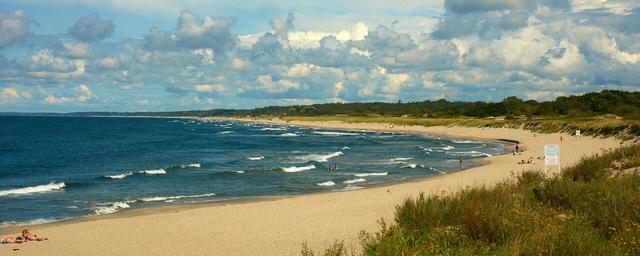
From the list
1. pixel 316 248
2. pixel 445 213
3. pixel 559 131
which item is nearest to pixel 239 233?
pixel 316 248

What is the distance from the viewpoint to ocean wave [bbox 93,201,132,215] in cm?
2308

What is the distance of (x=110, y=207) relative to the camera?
24.2 meters

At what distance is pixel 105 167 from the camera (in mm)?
44031

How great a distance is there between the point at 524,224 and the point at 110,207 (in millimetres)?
20129

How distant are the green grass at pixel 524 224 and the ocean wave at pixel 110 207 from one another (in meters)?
15.3

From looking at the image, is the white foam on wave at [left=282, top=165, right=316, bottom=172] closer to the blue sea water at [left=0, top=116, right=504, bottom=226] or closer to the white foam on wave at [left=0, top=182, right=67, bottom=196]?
the blue sea water at [left=0, top=116, right=504, bottom=226]

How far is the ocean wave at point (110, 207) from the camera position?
23078 millimetres

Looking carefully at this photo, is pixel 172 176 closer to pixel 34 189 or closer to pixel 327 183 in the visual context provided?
pixel 34 189

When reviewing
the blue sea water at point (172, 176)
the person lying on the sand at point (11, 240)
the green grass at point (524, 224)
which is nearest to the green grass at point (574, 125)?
the blue sea water at point (172, 176)

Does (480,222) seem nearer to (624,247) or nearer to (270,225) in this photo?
(624,247)

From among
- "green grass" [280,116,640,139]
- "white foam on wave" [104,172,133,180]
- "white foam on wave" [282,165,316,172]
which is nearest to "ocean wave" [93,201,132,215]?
"white foam on wave" [104,172,133,180]

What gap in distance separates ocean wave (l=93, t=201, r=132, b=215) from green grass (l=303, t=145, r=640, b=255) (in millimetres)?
15338

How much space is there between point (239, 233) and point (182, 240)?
175 centimetres

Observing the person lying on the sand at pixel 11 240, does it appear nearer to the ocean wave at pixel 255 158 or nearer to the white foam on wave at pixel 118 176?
the white foam on wave at pixel 118 176
